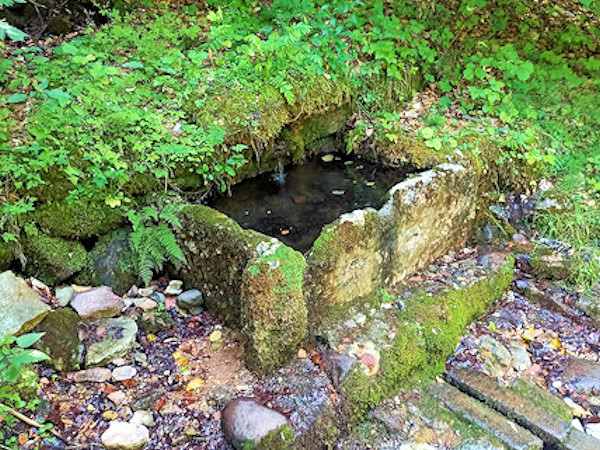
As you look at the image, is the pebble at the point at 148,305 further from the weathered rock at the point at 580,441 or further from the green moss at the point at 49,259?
the weathered rock at the point at 580,441

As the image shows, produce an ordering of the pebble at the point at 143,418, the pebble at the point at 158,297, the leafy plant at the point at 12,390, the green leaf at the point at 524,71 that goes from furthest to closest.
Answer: the green leaf at the point at 524,71 → the pebble at the point at 158,297 → the pebble at the point at 143,418 → the leafy plant at the point at 12,390

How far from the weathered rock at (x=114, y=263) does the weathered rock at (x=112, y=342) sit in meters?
0.45

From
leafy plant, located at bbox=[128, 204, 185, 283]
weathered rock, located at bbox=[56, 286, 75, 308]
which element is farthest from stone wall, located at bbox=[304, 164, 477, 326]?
weathered rock, located at bbox=[56, 286, 75, 308]

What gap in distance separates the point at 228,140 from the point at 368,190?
153 centimetres

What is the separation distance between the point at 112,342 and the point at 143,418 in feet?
2.02

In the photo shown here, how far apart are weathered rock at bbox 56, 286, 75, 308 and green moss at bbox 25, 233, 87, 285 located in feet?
0.40

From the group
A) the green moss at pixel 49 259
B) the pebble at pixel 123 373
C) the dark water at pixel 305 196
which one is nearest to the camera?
the pebble at pixel 123 373

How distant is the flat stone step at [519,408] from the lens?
154 inches

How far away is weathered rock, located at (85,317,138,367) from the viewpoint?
3752 mm

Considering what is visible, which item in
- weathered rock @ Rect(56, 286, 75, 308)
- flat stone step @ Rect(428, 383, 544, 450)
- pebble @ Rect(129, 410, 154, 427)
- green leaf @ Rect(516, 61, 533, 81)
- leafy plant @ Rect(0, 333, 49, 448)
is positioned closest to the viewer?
leafy plant @ Rect(0, 333, 49, 448)

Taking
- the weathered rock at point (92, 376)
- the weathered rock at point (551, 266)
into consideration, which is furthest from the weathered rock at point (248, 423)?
the weathered rock at point (551, 266)

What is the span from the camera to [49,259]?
418 cm

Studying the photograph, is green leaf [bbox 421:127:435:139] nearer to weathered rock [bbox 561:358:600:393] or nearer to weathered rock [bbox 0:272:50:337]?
weathered rock [bbox 561:358:600:393]

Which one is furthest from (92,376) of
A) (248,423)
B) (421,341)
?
(421,341)
